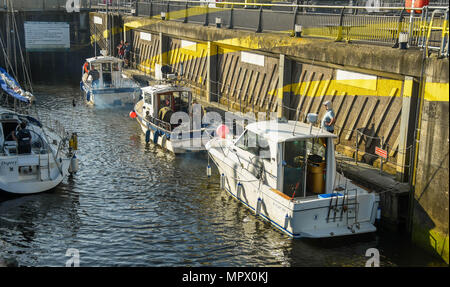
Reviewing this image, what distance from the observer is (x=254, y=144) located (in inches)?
674

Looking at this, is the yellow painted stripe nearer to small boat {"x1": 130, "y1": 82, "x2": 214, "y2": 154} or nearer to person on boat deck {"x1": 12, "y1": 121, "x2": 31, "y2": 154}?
small boat {"x1": 130, "y1": 82, "x2": 214, "y2": 154}

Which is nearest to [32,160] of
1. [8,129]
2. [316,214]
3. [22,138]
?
[22,138]

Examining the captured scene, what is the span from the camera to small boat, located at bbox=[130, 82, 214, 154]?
2361cm

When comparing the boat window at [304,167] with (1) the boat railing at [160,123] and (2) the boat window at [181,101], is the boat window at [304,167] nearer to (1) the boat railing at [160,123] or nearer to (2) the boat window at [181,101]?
(1) the boat railing at [160,123]

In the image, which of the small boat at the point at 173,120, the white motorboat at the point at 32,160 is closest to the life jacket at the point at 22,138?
the white motorboat at the point at 32,160

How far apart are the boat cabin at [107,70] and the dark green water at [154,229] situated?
43.3 ft

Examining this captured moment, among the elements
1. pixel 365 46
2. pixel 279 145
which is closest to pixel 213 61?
pixel 365 46

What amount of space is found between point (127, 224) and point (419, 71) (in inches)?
391

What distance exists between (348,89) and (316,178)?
5.24m

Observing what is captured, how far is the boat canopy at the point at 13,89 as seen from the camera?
22.0 metres

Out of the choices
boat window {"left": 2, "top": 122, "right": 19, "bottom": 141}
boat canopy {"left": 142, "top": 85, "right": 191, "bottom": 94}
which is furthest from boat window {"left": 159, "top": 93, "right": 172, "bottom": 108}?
boat window {"left": 2, "top": 122, "right": 19, "bottom": 141}

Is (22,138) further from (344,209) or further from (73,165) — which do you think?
(344,209)

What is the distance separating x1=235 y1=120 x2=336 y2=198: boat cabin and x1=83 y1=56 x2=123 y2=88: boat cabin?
67.5 ft

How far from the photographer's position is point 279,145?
1566cm
